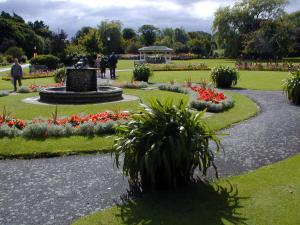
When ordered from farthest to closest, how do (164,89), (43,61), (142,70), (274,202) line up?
→ 1. (43,61)
2. (142,70)
3. (164,89)
4. (274,202)

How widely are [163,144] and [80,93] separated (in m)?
10.5

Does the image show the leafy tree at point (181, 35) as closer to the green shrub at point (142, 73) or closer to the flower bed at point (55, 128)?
the green shrub at point (142, 73)

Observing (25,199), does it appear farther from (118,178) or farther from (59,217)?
(118,178)

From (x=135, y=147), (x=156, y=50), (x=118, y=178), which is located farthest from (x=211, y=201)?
(x=156, y=50)

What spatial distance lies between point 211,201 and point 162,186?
863 millimetres

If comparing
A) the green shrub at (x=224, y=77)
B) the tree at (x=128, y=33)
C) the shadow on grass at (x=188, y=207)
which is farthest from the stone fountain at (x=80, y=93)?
the tree at (x=128, y=33)

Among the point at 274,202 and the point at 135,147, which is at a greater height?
the point at 135,147

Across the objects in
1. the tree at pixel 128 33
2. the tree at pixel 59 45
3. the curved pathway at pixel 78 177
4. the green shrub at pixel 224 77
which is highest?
the tree at pixel 128 33

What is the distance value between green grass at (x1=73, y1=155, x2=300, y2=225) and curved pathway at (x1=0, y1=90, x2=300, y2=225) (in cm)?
47

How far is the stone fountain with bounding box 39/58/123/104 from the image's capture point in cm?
1631

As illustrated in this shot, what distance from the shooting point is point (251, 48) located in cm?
5947

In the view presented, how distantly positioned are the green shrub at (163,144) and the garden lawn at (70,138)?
353mm

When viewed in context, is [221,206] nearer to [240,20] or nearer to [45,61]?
[45,61]

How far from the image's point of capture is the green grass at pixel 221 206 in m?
5.41
